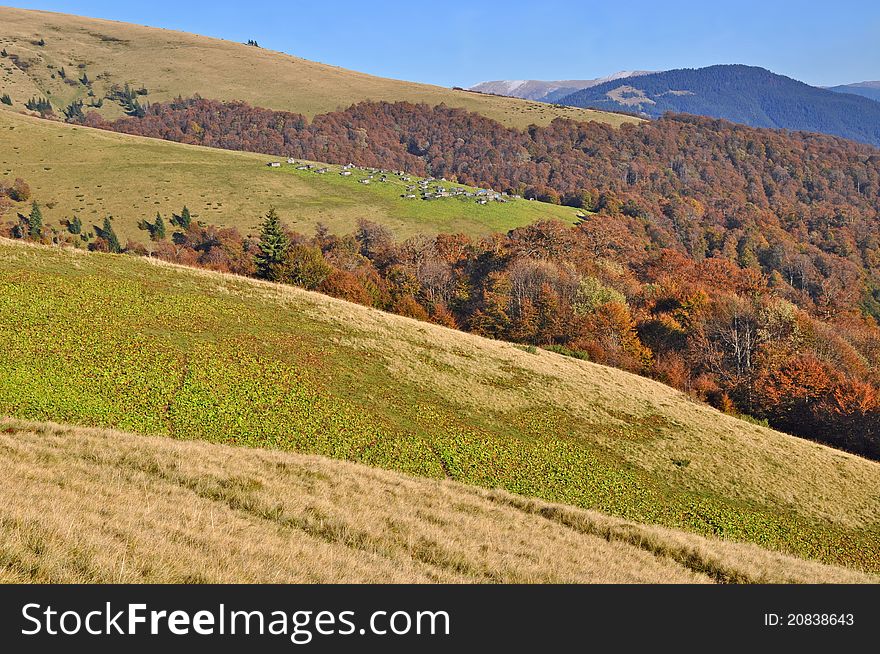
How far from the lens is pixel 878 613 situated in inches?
379

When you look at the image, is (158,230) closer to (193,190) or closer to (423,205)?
(193,190)

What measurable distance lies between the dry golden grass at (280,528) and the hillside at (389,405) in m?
5.22

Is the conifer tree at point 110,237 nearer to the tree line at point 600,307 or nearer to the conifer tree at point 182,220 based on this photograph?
the tree line at point 600,307

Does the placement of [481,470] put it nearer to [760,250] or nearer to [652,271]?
[652,271]

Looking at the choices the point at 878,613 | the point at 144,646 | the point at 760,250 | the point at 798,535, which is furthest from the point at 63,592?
the point at 760,250

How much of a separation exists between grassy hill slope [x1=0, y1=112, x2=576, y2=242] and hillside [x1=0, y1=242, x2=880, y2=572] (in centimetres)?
9430

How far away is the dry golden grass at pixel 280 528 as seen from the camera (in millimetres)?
8664

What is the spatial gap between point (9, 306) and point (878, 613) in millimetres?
41498

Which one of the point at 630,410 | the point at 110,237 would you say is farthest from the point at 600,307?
the point at 110,237

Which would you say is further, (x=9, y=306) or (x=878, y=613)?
(x=9, y=306)

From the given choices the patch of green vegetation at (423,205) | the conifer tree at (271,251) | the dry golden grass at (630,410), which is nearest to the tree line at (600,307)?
the conifer tree at (271,251)

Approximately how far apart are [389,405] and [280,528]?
18.5m

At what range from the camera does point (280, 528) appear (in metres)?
12.4

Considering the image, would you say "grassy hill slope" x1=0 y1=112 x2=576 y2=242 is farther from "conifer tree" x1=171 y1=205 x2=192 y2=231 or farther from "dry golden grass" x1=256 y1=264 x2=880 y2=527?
"dry golden grass" x1=256 y1=264 x2=880 y2=527
